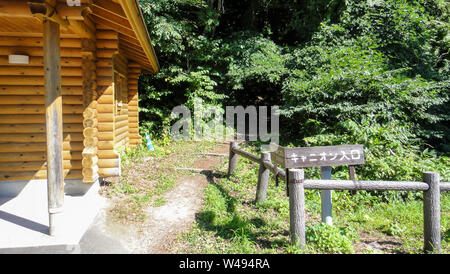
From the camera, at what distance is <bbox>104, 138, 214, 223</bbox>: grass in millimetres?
4441

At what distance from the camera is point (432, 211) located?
3.23 m

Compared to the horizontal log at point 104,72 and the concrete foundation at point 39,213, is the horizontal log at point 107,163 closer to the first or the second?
the concrete foundation at point 39,213

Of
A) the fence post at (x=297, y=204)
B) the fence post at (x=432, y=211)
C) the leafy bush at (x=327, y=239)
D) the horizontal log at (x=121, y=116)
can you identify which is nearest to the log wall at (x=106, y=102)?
the horizontal log at (x=121, y=116)

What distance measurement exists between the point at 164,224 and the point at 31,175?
2698mm

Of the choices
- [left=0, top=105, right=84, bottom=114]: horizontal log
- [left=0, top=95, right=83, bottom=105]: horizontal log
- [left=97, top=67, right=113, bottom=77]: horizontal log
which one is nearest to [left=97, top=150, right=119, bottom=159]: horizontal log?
[left=0, top=105, right=84, bottom=114]: horizontal log

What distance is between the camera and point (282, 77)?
11.6m

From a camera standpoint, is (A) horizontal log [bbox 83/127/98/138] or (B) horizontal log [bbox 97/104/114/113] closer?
(A) horizontal log [bbox 83/127/98/138]

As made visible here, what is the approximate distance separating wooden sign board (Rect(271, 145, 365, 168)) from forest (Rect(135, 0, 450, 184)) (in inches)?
120

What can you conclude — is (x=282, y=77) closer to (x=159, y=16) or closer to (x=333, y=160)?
(x=159, y=16)

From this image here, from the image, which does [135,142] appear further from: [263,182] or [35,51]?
[263,182]

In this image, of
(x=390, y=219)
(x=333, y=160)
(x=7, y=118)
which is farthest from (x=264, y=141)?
(x=7, y=118)

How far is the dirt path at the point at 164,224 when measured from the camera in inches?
135

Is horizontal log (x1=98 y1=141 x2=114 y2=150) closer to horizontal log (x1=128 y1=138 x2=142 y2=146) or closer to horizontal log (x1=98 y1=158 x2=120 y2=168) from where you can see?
horizontal log (x1=98 y1=158 x2=120 y2=168)

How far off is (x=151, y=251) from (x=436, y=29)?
1365 cm
